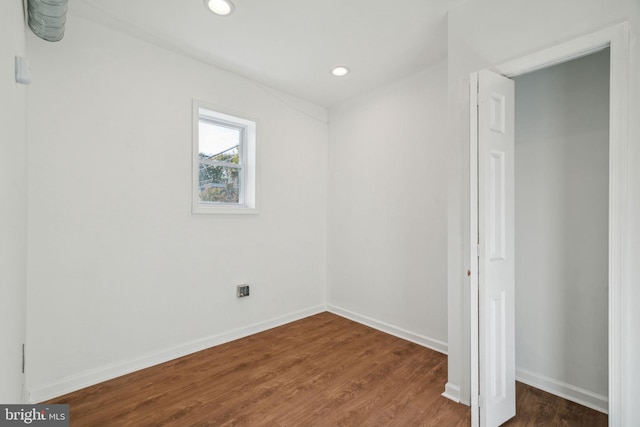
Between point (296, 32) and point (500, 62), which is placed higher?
point (296, 32)

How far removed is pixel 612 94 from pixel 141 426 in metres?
3.15

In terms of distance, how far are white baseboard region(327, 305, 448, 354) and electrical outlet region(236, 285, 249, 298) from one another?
4.10 feet

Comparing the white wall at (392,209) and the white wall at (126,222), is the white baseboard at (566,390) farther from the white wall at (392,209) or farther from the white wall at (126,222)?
the white wall at (126,222)

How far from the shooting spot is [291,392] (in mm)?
2188

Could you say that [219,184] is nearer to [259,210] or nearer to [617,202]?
[259,210]

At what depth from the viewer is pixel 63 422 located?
4.89 feet

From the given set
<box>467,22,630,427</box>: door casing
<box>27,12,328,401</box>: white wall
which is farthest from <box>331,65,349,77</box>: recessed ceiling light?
<box>467,22,630,427</box>: door casing

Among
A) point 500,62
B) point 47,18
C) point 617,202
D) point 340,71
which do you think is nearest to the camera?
point 617,202

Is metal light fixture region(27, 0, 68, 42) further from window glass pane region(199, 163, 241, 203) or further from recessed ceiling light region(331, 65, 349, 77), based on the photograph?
recessed ceiling light region(331, 65, 349, 77)

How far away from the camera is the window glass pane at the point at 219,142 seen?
10.0ft

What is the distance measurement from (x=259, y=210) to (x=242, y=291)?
87 centimetres

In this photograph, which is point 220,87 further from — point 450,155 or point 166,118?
point 450,155

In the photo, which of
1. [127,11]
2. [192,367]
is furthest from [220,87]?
[192,367]

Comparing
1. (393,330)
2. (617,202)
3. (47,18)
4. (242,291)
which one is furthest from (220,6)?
(393,330)
